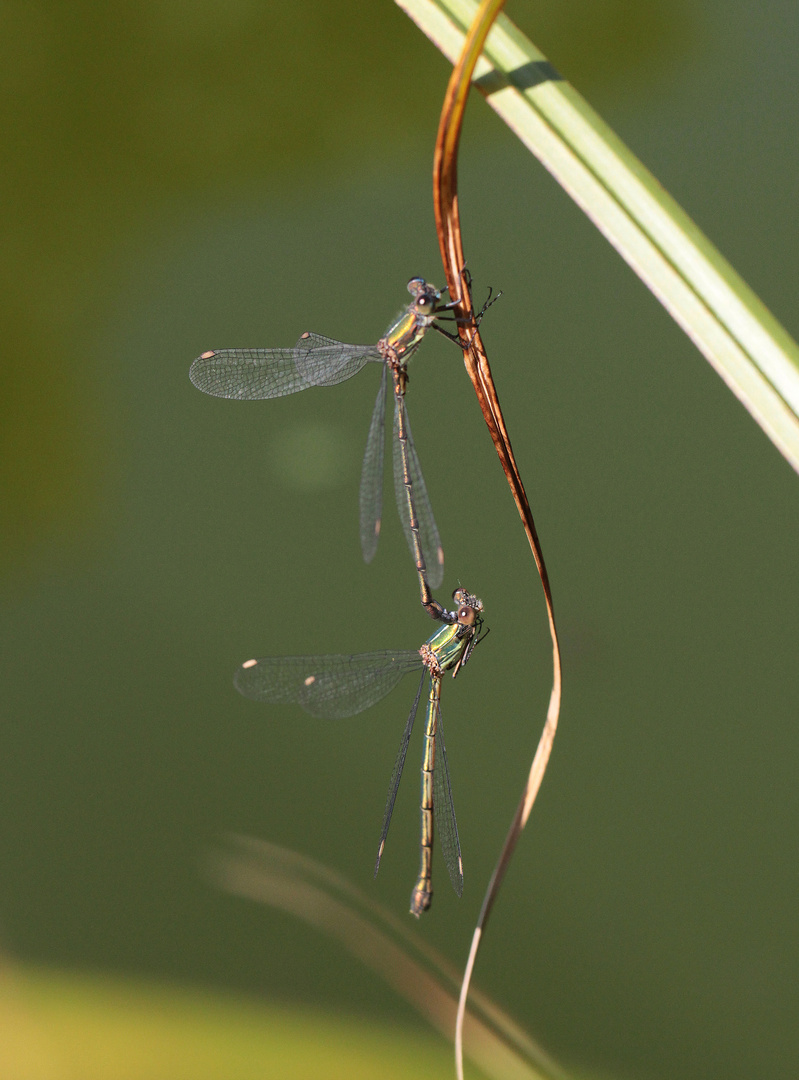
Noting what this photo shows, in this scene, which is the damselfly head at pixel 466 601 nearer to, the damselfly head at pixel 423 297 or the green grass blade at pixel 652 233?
the damselfly head at pixel 423 297

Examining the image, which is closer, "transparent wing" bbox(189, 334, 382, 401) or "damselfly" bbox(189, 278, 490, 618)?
"damselfly" bbox(189, 278, 490, 618)

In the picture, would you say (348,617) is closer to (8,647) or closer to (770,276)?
(8,647)

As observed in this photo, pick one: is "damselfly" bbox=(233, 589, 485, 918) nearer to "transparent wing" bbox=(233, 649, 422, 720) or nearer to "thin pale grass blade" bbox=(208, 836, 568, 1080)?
"transparent wing" bbox=(233, 649, 422, 720)

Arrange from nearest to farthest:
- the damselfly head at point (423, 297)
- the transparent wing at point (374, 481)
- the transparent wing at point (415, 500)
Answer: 1. the damselfly head at point (423, 297)
2. the transparent wing at point (415, 500)
3. the transparent wing at point (374, 481)

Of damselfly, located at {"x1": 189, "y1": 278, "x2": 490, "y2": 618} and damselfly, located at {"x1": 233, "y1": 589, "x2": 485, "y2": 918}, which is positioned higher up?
damselfly, located at {"x1": 189, "y1": 278, "x2": 490, "y2": 618}

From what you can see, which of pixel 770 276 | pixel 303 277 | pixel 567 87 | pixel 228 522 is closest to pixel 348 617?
pixel 228 522

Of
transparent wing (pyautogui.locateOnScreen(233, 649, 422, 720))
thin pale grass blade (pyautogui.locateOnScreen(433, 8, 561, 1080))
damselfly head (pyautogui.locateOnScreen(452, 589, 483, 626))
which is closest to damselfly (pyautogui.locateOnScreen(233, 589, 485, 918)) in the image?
transparent wing (pyautogui.locateOnScreen(233, 649, 422, 720))

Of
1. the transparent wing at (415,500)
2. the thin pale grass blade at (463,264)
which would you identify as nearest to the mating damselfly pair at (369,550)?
the transparent wing at (415,500)
